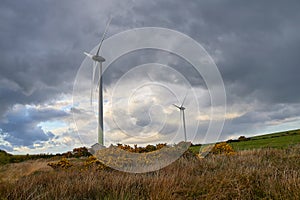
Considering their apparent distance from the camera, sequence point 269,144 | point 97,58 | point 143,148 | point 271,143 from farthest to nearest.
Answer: point 271,143
point 269,144
point 97,58
point 143,148

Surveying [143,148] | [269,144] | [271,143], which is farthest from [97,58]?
[271,143]

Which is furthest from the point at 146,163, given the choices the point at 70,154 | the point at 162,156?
the point at 70,154

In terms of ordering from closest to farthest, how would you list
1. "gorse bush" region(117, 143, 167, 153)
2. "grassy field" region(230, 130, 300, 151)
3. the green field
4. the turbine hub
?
"gorse bush" region(117, 143, 167, 153) → the green field → "grassy field" region(230, 130, 300, 151) → the turbine hub

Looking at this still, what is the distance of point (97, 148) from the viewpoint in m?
17.7

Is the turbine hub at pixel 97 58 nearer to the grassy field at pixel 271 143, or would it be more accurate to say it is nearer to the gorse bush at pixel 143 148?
the gorse bush at pixel 143 148

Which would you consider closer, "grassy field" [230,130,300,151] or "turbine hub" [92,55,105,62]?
"grassy field" [230,130,300,151]

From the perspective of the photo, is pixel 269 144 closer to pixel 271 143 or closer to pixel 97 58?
pixel 271 143

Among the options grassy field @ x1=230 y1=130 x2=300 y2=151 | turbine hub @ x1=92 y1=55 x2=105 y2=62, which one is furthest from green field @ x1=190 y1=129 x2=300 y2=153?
turbine hub @ x1=92 y1=55 x2=105 y2=62

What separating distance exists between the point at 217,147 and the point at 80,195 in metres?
15.5

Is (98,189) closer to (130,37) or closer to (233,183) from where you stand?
(233,183)

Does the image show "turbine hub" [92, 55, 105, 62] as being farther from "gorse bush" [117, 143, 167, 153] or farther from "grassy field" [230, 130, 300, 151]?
"grassy field" [230, 130, 300, 151]

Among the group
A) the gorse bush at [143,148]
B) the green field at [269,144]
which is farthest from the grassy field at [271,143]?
the gorse bush at [143,148]

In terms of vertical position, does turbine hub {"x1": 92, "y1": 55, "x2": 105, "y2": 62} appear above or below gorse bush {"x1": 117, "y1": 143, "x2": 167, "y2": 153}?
above

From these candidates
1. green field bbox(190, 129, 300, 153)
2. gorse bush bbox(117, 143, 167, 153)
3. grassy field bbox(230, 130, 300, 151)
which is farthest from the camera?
grassy field bbox(230, 130, 300, 151)
